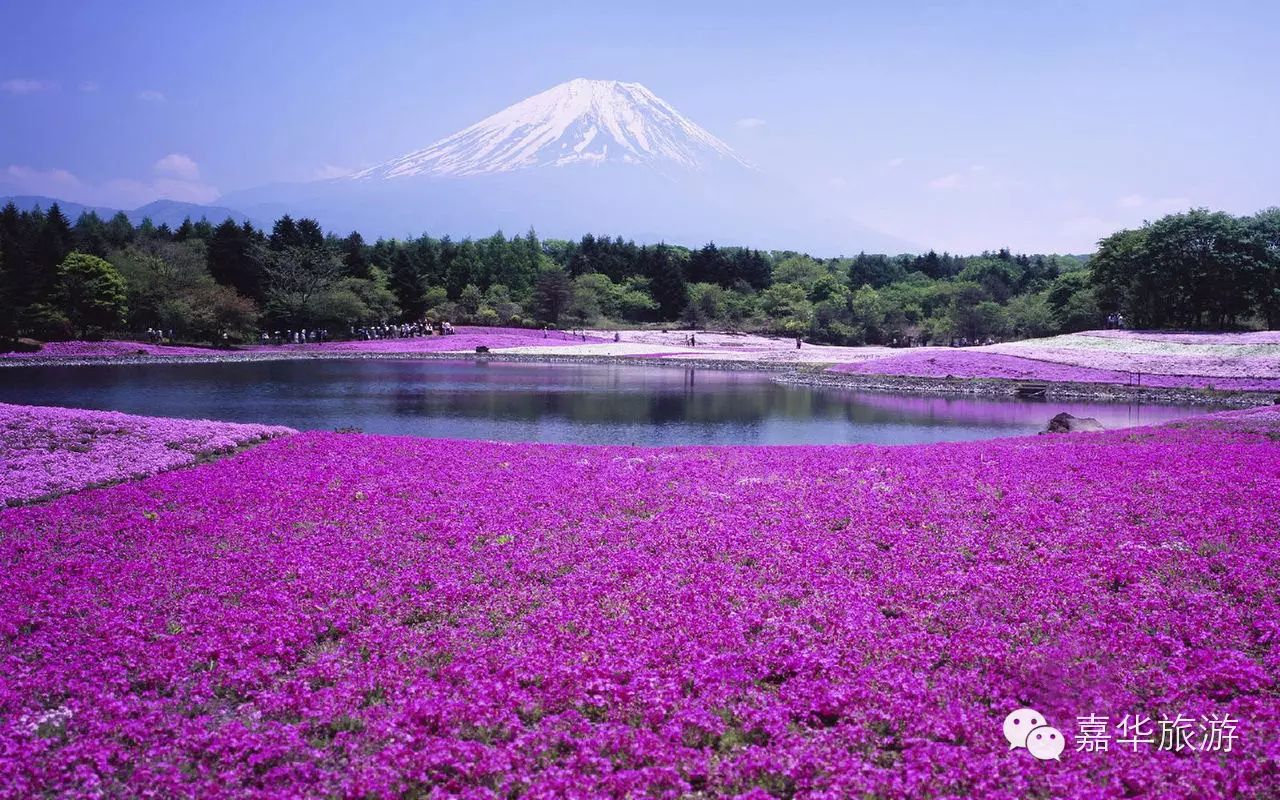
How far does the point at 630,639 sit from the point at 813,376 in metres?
48.5

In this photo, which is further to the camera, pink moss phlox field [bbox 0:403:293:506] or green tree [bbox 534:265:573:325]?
green tree [bbox 534:265:573:325]

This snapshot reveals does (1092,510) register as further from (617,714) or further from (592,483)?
(617,714)

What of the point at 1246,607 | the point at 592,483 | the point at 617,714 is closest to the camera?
the point at 617,714

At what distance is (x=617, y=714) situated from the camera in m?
7.06

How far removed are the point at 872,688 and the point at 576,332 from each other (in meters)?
89.3

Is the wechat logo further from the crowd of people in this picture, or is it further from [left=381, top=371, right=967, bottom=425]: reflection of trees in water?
the crowd of people

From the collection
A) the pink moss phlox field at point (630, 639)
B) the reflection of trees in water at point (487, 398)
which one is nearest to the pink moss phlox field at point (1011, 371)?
the reflection of trees in water at point (487, 398)

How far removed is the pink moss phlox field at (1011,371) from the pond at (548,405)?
23.0 feet

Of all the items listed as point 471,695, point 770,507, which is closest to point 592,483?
point 770,507

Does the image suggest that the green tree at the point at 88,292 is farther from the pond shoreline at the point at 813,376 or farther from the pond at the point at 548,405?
the pond at the point at 548,405

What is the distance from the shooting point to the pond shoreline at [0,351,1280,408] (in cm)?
4503

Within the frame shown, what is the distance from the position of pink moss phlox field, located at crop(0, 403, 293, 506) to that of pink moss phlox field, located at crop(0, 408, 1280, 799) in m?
2.04

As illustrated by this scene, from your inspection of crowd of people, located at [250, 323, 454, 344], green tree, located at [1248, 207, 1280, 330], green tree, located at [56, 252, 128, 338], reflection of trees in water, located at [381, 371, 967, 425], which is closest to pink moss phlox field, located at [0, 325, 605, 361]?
crowd of people, located at [250, 323, 454, 344]

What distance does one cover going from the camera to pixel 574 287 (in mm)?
102188
